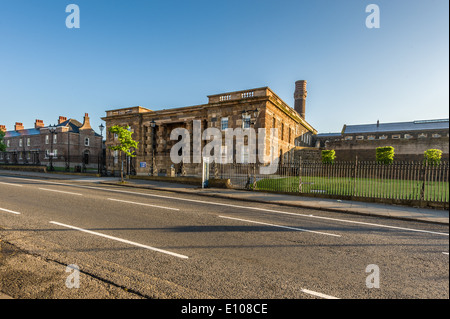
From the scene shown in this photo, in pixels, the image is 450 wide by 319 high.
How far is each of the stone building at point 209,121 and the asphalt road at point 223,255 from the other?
13.7 m

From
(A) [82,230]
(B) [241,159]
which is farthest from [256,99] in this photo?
(A) [82,230]

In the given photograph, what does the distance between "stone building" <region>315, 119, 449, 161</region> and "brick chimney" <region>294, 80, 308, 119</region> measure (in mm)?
9564

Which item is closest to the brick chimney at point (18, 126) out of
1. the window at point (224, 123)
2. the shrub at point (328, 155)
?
the window at point (224, 123)

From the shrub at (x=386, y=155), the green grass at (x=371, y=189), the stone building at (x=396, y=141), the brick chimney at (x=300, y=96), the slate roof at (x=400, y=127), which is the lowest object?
the green grass at (x=371, y=189)

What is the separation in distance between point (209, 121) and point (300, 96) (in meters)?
34.0

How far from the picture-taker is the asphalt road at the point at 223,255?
118 inches

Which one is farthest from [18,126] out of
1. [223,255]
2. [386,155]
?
[386,155]

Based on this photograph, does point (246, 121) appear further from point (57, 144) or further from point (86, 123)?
point (57, 144)

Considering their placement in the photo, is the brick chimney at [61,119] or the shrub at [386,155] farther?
the brick chimney at [61,119]

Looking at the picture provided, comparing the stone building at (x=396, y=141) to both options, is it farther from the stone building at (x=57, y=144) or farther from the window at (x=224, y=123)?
the stone building at (x=57, y=144)
